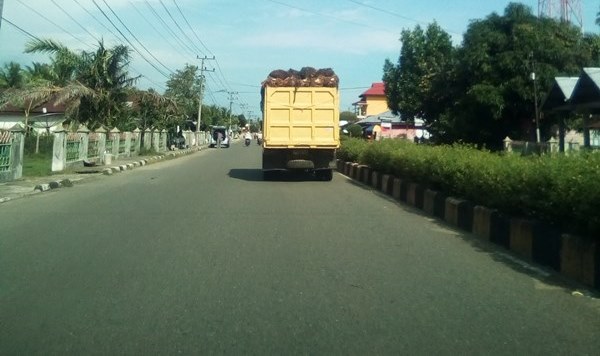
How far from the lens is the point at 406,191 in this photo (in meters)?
14.2

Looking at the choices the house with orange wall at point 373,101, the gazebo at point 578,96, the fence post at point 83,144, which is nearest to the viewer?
the gazebo at point 578,96

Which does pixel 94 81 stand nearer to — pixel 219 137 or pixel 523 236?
pixel 523 236

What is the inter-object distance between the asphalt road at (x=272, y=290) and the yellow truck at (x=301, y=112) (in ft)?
24.3

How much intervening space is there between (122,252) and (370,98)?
100 meters

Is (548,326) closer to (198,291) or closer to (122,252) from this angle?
(198,291)

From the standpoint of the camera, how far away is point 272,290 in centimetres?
611

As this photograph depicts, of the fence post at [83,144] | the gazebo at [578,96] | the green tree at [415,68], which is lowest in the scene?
the fence post at [83,144]

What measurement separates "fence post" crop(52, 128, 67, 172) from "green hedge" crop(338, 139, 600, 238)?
14.9m

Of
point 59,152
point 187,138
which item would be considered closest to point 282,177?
point 59,152

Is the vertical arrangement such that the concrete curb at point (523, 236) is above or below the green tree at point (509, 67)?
below

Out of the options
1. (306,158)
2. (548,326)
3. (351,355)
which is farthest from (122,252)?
(306,158)

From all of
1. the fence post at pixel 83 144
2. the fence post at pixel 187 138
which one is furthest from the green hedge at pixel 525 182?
the fence post at pixel 187 138

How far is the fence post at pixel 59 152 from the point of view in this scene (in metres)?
23.1

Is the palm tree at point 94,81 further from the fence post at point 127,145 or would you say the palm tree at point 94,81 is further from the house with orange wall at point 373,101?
the house with orange wall at point 373,101
